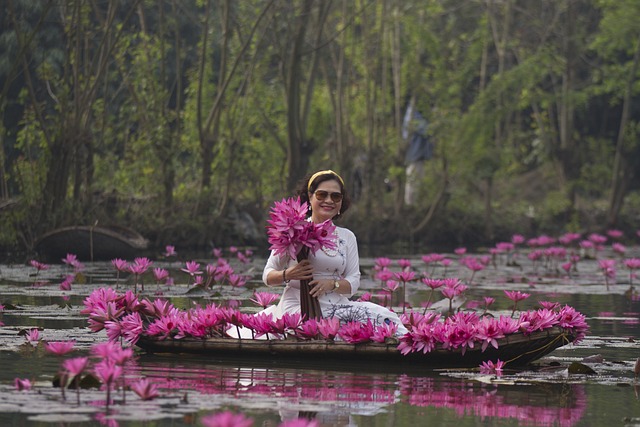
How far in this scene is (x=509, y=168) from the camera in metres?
29.8

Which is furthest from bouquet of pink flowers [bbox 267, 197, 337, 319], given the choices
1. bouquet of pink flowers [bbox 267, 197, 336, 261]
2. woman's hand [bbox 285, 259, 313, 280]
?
woman's hand [bbox 285, 259, 313, 280]

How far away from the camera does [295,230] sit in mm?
7043

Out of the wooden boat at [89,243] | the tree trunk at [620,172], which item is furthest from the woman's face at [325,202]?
the tree trunk at [620,172]

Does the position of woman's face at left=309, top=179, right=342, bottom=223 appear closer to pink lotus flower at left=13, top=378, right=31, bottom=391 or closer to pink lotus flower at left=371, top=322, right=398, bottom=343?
pink lotus flower at left=371, top=322, right=398, bottom=343

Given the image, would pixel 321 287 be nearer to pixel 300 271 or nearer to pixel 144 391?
pixel 300 271

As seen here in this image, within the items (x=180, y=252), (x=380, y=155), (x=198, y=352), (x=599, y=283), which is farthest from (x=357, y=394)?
(x=380, y=155)

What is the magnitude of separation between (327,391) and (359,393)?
5.7 inches

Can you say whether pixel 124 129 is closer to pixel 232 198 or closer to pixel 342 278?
pixel 232 198

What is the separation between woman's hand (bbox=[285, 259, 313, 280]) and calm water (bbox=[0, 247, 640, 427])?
497mm

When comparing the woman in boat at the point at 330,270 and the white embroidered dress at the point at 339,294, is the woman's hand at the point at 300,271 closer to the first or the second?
the woman in boat at the point at 330,270

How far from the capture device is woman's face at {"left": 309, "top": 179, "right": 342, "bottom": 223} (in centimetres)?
751

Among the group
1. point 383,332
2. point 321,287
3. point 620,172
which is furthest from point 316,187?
point 620,172

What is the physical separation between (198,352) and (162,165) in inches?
522

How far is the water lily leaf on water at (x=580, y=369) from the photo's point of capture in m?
6.80
